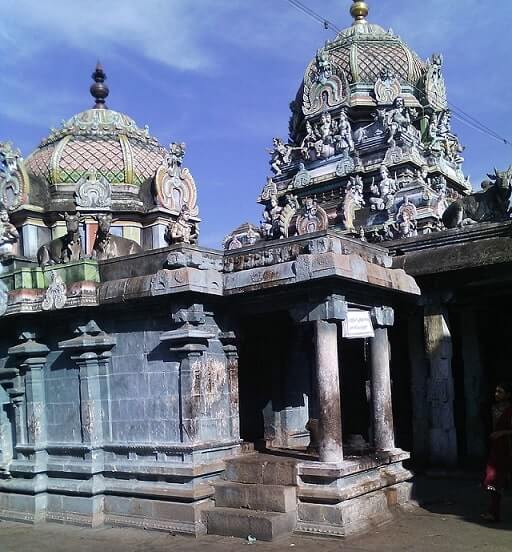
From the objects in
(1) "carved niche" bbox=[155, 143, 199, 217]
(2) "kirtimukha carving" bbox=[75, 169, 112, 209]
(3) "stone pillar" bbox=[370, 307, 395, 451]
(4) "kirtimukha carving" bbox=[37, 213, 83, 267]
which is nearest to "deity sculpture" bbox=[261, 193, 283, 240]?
(1) "carved niche" bbox=[155, 143, 199, 217]

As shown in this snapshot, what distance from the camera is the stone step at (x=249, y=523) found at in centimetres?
873

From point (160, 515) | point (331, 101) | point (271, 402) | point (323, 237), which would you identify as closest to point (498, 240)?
point (323, 237)

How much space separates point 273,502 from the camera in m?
9.09

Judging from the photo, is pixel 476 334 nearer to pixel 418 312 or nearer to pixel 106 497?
pixel 418 312

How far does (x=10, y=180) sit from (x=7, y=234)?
1.40 metres

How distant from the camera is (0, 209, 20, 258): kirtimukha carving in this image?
15719 mm

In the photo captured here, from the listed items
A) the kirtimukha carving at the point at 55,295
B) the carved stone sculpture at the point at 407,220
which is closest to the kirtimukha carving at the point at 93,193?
the kirtimukha carving at the point at 55,295

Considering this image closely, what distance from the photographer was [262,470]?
9602 millimetres

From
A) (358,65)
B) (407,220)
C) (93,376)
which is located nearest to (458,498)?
(93,376)

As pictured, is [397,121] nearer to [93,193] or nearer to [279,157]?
[279,157]

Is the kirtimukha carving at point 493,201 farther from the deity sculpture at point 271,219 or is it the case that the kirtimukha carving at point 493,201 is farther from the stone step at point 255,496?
the deity sculpture at point 271,219

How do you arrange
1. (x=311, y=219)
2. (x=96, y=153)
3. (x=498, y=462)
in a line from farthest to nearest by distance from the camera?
(x=311, y=219) → (x=96, y=153) → (x=498, y=462)

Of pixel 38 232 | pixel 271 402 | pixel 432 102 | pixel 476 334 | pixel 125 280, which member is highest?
pixel 432 102

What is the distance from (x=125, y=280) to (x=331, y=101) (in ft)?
77.7
